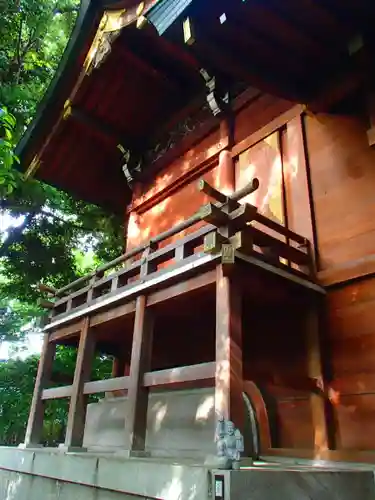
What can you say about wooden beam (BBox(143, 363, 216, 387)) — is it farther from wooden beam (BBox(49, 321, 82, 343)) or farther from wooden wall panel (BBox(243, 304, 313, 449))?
wooden beam (BBox(49, 321, 82, 343))

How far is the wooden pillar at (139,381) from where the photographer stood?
4348 mm

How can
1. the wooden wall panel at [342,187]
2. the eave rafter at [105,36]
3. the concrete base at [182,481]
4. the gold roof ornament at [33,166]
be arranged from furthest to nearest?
1. the gold roof ornament at [33,166]
2. the eave rafter at [105,36]
3. the wooden wall panel at [342,187]
4. the concrete base at [182,481]

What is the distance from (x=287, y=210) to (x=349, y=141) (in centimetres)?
108

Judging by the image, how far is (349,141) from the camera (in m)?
5.11

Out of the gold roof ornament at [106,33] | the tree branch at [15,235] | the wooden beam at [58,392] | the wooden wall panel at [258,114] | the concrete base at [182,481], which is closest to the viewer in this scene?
the concrete base at [182,481]

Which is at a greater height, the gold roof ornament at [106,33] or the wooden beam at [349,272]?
the gold roof ornament at [106,33]

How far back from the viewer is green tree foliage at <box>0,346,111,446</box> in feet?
38.9

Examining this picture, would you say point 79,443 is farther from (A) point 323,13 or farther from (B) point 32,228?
(B) point 32,228

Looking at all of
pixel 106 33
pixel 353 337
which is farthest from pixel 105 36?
pixel 353 337

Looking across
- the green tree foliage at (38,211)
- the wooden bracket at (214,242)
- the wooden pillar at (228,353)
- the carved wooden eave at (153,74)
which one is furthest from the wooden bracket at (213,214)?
the green tree foliage at (38,211)

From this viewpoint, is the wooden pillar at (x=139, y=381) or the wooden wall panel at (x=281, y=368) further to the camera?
the wooden wall panel at (x=281, y=368)

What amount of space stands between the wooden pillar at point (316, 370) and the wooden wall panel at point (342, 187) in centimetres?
56

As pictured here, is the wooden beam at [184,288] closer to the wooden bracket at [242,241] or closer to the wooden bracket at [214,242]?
the wooden bracket at [214,242]

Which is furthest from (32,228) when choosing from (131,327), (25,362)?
(131,327)
